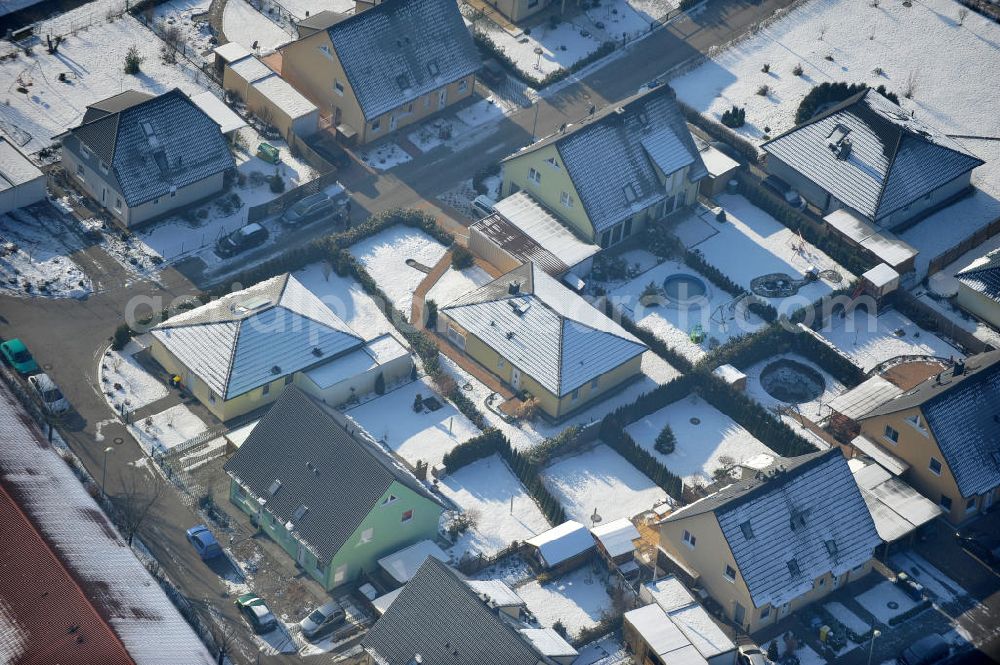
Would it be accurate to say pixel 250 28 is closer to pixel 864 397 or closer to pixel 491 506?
pixel 491 506

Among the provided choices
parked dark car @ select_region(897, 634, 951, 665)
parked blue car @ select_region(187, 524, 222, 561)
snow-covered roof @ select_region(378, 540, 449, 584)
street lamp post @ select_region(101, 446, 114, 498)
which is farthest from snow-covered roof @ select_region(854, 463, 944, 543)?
street lamp post @ select_region(101, 446, 114, 498)

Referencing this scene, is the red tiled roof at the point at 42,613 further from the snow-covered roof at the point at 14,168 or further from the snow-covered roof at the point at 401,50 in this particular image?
the snow-covered roof at the point at 401,50

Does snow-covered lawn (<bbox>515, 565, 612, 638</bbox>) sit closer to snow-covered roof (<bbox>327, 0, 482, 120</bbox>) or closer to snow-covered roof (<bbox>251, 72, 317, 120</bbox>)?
snow-covered roof (<bbox>327, 0, 482, 120</bbox>)

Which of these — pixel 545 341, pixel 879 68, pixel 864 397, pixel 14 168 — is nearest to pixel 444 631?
pixel 545 341

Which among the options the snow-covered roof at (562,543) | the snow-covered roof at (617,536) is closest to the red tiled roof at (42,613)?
the snow-covered roof at (562,543)

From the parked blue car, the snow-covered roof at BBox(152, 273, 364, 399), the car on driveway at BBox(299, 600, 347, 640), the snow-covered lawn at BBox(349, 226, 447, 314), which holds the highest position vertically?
the snow-covered roof at BBox(152, 273, 364, 399)

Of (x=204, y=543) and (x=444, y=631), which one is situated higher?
(x=204, y=543)
